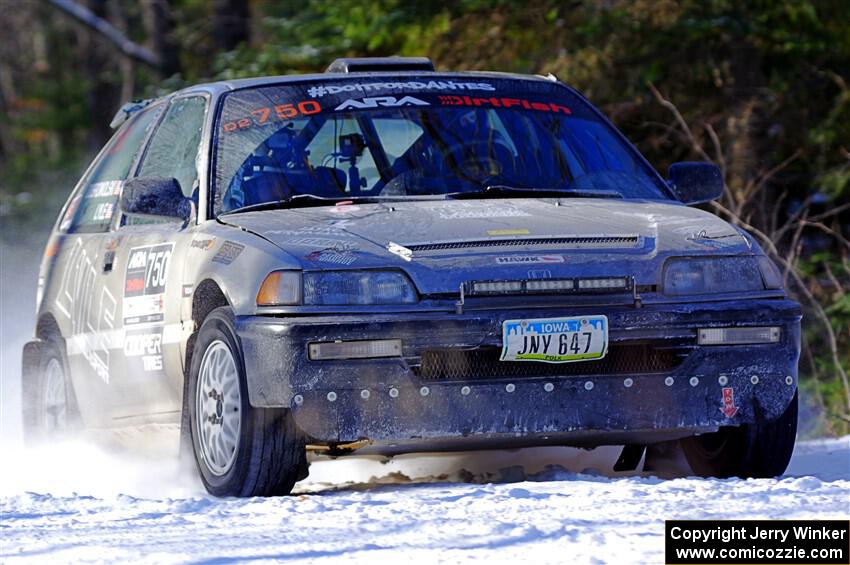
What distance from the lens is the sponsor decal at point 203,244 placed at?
6270mm

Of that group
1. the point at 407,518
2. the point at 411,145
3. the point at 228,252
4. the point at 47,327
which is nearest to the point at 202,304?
the point at 228,252

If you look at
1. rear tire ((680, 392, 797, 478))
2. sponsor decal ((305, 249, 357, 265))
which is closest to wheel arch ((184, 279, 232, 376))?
sponsor decal ((305, 249, 357, 265))

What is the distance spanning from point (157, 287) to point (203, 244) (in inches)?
20.1

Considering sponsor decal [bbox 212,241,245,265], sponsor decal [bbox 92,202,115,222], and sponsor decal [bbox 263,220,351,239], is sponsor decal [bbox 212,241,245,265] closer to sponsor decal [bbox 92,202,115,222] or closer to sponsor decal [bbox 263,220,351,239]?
sponsor decal [bbox 263,220,351,239]

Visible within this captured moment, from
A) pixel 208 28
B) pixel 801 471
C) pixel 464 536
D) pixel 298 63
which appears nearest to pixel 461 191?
pixel 801 471

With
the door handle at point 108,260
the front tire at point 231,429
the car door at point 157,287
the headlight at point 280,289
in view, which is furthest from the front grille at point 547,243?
the door handle at point 108,260

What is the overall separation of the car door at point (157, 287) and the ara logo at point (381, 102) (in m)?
0.59

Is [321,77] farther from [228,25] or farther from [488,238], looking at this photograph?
[228,25]

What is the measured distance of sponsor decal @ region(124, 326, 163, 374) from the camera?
265 inches

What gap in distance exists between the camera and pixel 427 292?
558cm

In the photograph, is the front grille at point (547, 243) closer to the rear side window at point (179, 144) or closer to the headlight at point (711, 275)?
the headlight at point (711, 275)

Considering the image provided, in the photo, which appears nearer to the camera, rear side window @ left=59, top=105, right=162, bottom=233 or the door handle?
the door handle

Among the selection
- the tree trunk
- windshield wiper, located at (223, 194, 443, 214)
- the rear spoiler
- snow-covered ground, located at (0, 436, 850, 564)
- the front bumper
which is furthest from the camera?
the tree trunk

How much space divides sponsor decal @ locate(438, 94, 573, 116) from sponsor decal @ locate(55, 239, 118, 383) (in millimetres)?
1582
